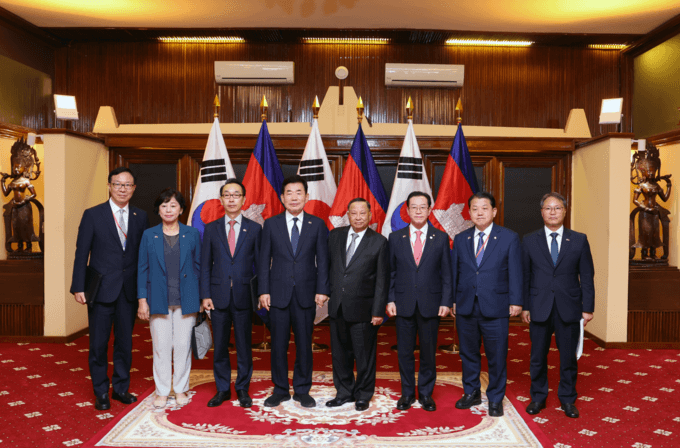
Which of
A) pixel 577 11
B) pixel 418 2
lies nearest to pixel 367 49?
pixel 418 2

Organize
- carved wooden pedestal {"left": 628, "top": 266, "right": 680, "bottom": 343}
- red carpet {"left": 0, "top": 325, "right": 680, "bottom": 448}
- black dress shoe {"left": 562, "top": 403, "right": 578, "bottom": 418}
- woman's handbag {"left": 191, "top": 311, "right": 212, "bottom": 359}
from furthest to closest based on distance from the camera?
carved wooden pedestal {"left": 628, "top": 266, "right": 680, "bottom": 343}
woman's handbag {"left": 191, "top": 311, "right": 212, "bottom": 359}
black dress shoe {"left": 562, "top": 403, "right": 578, "bottom": 418}
red carpet {"left": 0, "top": 325, "right": 680, "bottom": 448}

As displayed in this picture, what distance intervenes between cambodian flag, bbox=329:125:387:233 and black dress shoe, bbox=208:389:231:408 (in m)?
1.89

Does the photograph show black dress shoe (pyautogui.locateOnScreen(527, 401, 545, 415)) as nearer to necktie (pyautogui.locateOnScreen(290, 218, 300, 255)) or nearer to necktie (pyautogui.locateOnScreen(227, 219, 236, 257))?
necktie (pyautogui.locateOnScreen(290, 218, 300, 255))

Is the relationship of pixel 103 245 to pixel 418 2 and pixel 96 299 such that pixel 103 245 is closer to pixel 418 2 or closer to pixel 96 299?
pixel 96 299

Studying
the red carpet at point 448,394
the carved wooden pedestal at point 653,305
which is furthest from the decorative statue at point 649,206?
the red carpet at point 448,394

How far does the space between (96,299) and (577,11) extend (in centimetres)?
657

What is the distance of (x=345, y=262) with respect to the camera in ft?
11.6

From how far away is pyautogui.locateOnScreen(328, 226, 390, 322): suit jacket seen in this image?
350 cm

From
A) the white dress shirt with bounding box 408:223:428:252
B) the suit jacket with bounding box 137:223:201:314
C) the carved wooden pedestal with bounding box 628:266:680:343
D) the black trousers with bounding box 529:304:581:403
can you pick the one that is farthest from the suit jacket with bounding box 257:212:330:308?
the carved wooden pedestal with bounding box 628:266:680:343

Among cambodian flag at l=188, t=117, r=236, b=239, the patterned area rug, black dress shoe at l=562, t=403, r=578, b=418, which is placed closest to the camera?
the patterned area rug

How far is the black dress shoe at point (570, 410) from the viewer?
3463mm

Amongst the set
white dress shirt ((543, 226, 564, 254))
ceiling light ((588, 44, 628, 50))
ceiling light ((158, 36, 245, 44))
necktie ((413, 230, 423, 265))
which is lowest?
necktie ((413, 230, 423, 265))

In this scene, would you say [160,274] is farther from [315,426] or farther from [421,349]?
[421,349]

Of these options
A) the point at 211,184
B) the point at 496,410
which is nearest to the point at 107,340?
the point at 211,184
